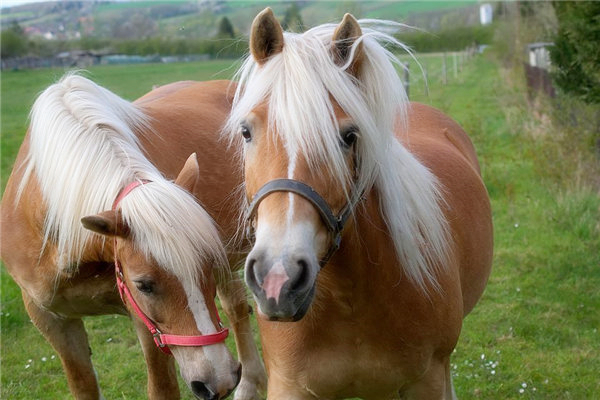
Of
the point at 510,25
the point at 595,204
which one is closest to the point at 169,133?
the point at 595,204

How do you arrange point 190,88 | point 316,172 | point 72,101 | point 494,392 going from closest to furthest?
1. point 316,172
2. point 72,101
3. point 494,392
4. point 190,88

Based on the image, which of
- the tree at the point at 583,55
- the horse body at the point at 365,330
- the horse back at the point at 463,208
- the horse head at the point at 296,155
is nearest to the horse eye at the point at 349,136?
the horse head at the point at 296,155

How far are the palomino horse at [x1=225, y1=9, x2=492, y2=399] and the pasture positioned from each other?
759 millimetres

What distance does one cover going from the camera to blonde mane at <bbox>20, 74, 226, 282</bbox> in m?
2.74

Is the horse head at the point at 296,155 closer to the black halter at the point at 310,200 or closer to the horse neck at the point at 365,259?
the black halter at the point at 310,200

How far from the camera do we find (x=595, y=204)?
6.98 meters

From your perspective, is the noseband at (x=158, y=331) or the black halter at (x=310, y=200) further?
the noseband at (x=158, y=331)

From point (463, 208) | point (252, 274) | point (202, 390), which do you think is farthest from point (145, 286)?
point (463, 208)

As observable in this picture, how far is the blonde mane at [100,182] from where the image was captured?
2.74 m

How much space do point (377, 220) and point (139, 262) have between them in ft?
3.32

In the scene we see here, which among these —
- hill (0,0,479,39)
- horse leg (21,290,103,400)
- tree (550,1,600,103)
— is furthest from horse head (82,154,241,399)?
hill (0,0,479,39)

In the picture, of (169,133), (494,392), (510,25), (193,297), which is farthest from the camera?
(510,25)

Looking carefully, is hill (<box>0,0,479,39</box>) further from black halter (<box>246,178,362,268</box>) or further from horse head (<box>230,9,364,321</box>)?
black halter (<box>246,178,362,268</box>)

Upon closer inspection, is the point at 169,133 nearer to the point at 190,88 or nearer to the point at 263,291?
the point at 190,88
